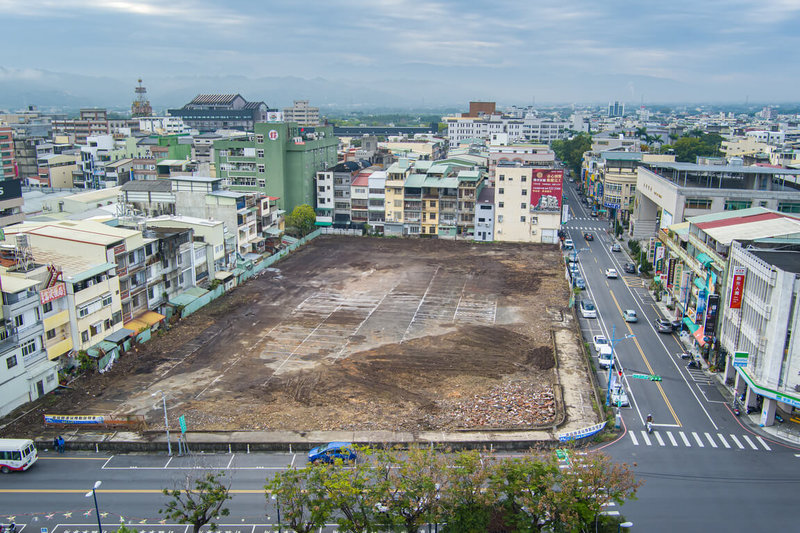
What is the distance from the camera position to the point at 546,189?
6912cm

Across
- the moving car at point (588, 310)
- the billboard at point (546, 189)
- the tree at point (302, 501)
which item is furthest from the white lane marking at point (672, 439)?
the billboard at point (546, 189)

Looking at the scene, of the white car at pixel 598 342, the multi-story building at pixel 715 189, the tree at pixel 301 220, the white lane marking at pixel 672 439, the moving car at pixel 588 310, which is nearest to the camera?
the white lane marking at pixel 672 439

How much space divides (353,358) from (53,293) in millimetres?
17685

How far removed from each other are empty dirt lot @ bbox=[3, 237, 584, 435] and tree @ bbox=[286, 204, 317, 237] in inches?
563

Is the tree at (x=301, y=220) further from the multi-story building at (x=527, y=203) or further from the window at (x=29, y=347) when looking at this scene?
the window at (x=29, y=347)

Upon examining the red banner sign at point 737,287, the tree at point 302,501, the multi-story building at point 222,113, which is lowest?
the tree at point 302,501

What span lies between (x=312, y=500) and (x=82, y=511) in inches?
431

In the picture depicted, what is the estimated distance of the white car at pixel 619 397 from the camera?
31125 millimetres

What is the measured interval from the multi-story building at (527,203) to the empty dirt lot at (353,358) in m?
13.1

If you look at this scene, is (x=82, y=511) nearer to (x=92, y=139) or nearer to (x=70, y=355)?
(x=70, y=355)

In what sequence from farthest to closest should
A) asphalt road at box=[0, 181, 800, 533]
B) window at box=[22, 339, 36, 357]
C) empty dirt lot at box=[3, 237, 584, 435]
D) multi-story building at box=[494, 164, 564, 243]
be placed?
multi-story building at box=[494, 164, 564, 243] → window at box=[22, 339, 36, 357] → empty dirt lot at box=[3, 237, 584, 435] → asphalt road at box=[0, 181, 800, 533]

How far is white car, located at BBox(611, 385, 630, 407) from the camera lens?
3112cm

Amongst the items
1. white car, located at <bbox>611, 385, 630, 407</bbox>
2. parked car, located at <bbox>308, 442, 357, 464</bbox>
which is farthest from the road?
parked car, located at <bbox>308, 442, 357, 464</bbox>

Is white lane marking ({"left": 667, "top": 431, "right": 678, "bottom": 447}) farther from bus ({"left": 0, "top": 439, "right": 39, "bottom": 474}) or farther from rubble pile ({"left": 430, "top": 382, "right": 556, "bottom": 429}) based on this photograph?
bus ({"left": 0, "top": 439, "right": 39, "bottom": 474})
